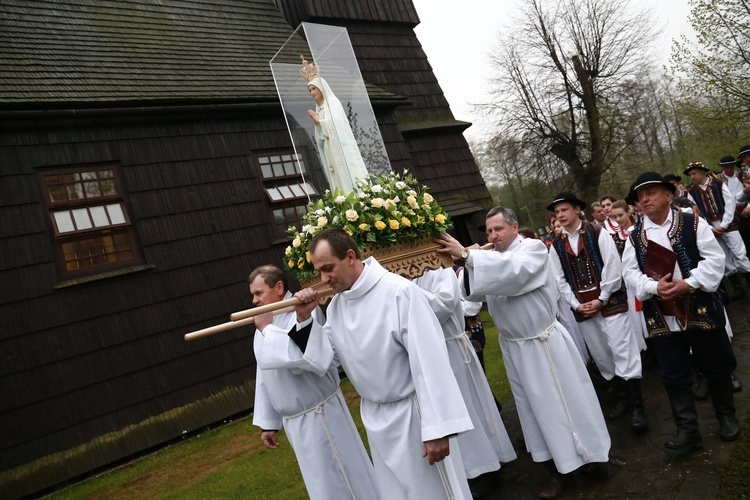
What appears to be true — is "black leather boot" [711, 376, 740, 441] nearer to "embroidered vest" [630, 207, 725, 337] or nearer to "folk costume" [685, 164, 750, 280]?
"embroidered vest" [630, 207, 725, 337]

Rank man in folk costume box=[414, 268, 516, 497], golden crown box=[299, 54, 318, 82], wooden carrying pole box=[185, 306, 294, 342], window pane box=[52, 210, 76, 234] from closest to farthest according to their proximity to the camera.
Result: wooden carrying pole box=[185, 306, 294, 342] → man in folk costume box=[414, 268, 516, 497] → golden crown box=[299, 54, 318, 82] → window pane box=[52, 210, 76, 234]

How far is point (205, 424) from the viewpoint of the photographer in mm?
8805

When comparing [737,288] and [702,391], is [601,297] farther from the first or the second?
[737,288]

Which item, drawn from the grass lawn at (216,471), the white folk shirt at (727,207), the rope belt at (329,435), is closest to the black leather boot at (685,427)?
the rope belt at (329,435)

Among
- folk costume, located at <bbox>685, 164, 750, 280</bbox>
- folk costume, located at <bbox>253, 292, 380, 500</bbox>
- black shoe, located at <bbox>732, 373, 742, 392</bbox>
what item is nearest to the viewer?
folk costume, located at <bbox>253, 292, 380, 500</bbox>

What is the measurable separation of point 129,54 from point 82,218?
3.83 m

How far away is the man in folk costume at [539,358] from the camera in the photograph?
4227 millimetres

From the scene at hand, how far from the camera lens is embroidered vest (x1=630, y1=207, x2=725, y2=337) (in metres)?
4.27

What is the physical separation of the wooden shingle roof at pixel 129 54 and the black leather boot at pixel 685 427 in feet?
29.4

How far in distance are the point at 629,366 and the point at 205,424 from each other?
6.58m

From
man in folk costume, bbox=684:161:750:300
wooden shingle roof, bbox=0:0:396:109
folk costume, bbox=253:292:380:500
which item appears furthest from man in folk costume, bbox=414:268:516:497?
wooden shingle roof, bbox=0:0:396:109

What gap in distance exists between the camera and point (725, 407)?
4.36 metres

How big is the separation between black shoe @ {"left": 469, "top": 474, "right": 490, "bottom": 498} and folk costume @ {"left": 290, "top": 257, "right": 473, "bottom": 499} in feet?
4.75

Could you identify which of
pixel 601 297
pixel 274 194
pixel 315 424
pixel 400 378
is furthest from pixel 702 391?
pixel 274 194
